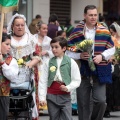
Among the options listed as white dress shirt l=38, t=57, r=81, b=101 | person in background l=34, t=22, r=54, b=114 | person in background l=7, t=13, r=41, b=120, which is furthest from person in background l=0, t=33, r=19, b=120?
person in background l=34, t=22, r=54, b=114

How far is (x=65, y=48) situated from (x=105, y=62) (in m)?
0.77

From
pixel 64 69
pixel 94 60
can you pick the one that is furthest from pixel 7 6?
pixel 94 60

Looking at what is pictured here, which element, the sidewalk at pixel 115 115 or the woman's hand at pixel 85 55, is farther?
the sidewalk at pixel 115 115

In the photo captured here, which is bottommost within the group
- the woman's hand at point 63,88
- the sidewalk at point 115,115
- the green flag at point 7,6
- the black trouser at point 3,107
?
the sidewalk at point 115,115

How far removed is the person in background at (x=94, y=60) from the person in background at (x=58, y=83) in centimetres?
51

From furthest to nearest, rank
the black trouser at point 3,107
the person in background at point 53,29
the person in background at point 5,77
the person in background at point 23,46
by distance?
the person in background at point 53,29 < the person in background at point 23,46 < the black trouser at point 3,107 < the person in background at point 5,77

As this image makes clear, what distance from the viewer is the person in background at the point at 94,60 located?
10.1m

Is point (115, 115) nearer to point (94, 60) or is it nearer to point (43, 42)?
point (43, 42)

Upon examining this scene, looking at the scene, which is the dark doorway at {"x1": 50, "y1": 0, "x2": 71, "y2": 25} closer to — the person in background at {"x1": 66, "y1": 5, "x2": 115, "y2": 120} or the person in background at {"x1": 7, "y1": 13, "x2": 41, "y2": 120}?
the person in background at {"x1": 7, "y1": 13, "x2": 41, "y2": 120}

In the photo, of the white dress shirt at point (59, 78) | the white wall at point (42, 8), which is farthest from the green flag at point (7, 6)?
the white wall at point (42, 8)

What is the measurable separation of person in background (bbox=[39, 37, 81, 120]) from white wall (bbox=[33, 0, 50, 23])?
13057 mm

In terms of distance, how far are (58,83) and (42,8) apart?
13.8 m

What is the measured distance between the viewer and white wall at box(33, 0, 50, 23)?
22.8 m

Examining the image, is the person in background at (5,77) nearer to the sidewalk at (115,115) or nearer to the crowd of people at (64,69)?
the crowd of people at (64,69)
